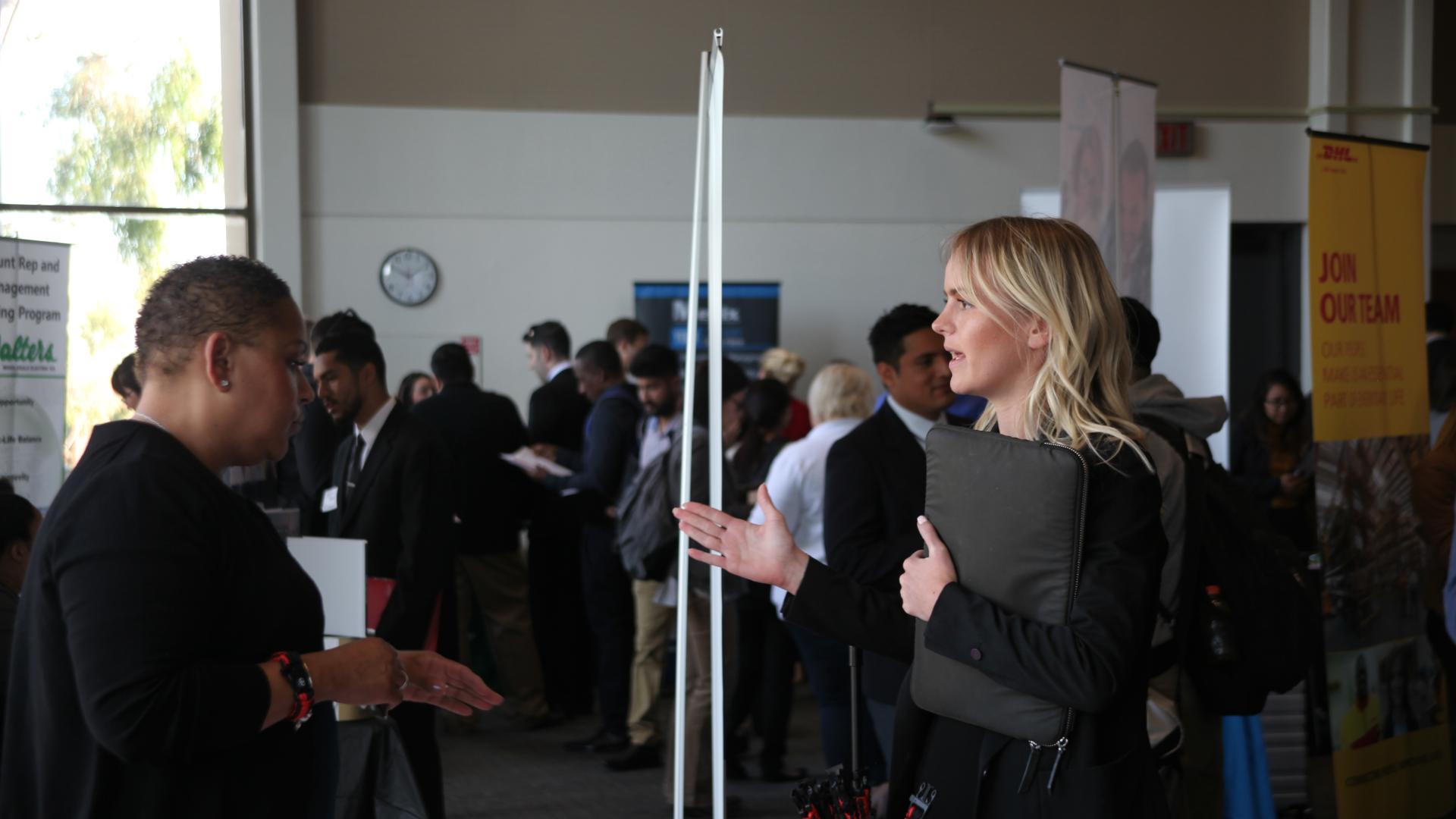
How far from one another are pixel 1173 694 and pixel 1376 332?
192 cm

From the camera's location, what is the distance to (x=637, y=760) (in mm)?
5195

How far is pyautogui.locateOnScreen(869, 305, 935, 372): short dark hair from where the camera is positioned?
315 cm

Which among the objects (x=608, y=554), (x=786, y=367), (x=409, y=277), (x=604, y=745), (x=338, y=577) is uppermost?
(x=409, y=277)

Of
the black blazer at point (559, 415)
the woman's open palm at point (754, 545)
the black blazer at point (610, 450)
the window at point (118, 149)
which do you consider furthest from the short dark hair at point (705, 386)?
the window at point (118, 149)

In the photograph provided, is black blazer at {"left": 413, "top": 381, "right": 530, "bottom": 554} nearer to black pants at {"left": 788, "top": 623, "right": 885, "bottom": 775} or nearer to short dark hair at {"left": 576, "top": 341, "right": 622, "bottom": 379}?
short dark hair at {"left": 576, "top": 341, "right": 622, "bottom": 379}

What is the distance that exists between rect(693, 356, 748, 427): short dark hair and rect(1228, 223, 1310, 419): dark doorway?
193 inches

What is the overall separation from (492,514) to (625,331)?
4.92 feet

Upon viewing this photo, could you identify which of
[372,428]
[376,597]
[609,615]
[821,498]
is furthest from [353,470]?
[609,615]

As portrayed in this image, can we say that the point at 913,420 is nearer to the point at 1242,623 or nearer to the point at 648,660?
the point at 1242,623

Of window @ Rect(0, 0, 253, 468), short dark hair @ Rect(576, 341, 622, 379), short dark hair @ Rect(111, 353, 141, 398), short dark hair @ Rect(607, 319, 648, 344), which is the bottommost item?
short dark hair @ Rect(111, 353, 141, 398)

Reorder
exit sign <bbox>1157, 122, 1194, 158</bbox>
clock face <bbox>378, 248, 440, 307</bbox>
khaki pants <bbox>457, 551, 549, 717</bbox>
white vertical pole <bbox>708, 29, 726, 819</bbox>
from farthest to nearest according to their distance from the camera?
exit sign <bbox>1157, 122, 1194, 158</bbox>
clock face <bbox>378, 248, 440, 307</bbox>
khaki pants <bbox>457, 551, 549, 717</bbox>
white vertical pole <bbox>708, 29, 726, 819</bbox>

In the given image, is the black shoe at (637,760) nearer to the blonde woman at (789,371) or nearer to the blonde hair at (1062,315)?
the blonde woman at (789,371)

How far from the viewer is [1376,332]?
13.1ft

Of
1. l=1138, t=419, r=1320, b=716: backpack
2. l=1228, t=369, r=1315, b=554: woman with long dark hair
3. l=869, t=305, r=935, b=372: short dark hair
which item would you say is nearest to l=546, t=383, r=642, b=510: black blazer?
l=869, t=305, r=935, b=372: short dark hair
